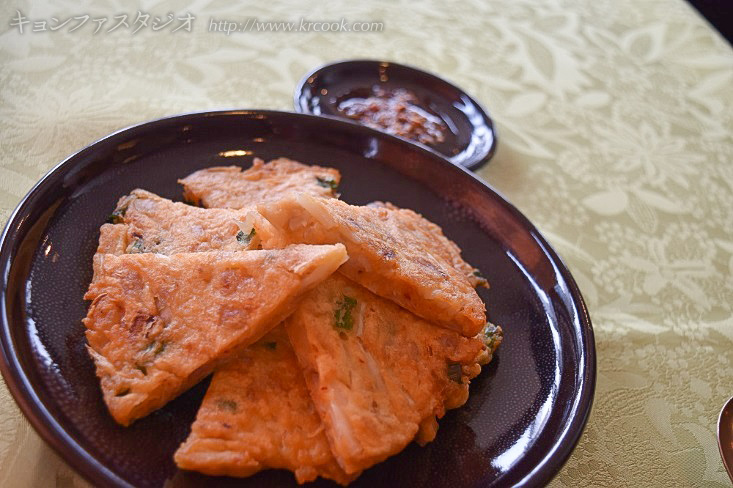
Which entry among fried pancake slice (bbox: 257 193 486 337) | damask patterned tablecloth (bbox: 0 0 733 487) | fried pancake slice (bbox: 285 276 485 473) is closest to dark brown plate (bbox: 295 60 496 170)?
damask patterned tablecloth (bbox: 0 0 733 487)

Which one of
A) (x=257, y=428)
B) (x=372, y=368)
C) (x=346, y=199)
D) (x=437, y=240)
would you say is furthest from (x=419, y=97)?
(x=257, y=428)

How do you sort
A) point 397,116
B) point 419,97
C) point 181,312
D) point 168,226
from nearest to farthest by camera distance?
point 181,312
point 168,226
point 397,116
point 419,97

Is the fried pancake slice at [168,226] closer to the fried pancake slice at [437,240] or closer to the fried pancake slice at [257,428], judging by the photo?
the fried pancake slice at [257,428]

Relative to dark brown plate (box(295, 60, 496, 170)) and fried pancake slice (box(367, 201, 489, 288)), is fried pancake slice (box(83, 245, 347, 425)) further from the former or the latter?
dark brown plate (box(295, 60, 496, 170))

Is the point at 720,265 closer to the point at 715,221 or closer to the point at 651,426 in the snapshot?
the point at 715,221

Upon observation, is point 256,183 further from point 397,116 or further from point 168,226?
point 397,116

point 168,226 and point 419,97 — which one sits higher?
point 168,226

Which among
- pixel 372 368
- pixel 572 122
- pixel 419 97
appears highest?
pixel 372 368

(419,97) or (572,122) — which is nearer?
(419,97)
